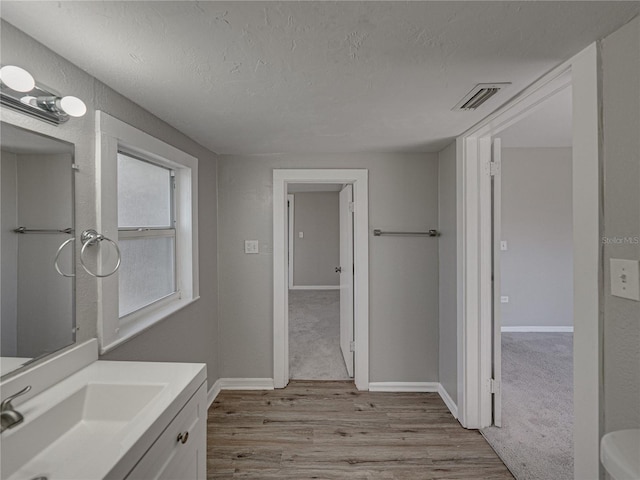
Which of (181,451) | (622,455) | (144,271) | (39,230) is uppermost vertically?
(39,230)

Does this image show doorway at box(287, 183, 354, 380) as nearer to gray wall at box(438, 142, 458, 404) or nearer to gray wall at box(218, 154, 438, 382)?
gray wall at box(218, 154, 438, 382)

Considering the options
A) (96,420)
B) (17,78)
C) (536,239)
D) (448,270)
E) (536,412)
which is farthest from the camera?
(536,239)

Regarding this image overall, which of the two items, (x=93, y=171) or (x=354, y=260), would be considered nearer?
(x=93, y=171)

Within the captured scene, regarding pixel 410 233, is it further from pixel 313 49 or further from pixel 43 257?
pixel 43 257

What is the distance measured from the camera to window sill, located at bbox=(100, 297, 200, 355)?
4.97 ft

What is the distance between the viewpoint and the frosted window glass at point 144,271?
180 cm

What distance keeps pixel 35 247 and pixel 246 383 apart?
218cm

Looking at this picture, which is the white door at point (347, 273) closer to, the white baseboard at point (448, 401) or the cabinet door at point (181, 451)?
the white baseboard at point (448, 401)

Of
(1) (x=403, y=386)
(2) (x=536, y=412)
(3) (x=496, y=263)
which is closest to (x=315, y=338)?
(1) (x=403, y=386)

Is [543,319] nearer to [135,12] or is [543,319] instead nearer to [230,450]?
[230,450]

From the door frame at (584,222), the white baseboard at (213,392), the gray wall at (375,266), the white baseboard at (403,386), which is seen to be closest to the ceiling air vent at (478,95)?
the door frame at (584,222)

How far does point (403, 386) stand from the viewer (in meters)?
2.85

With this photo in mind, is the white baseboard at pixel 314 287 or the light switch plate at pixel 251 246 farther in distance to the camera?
the white baseboard at pixel 314 287

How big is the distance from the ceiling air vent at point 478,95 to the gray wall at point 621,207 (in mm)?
424
